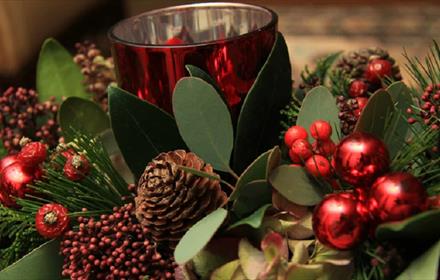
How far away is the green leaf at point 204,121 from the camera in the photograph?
1.47 ft

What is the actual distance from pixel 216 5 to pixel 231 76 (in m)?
0.10

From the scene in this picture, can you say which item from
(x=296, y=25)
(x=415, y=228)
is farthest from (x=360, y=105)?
(x=296, y=25)

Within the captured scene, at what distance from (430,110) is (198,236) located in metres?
0.18

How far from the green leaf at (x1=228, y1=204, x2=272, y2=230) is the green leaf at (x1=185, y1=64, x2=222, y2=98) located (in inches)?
3.7

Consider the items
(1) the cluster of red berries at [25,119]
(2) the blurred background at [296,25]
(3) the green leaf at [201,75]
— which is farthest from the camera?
(2) the blurred background at [296,25]

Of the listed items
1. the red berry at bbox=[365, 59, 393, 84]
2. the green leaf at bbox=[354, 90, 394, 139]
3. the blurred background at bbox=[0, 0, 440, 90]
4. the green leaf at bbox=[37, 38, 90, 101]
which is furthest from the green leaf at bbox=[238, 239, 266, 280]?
the blurred background at bbox=[0, 0, 440, 90]

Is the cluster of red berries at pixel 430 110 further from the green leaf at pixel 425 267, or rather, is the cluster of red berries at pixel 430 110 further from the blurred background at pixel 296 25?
the blurred background at pixel 296 25

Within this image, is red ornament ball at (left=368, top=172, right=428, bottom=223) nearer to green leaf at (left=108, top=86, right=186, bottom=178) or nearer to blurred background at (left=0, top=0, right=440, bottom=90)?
green leaf at (left=108, top=86, right=186, bottom=178)

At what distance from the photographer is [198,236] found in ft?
1.30

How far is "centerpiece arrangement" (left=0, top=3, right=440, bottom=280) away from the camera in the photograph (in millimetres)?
389

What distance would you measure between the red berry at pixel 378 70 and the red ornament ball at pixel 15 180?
29 cm

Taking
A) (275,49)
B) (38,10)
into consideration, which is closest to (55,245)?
(275,49)

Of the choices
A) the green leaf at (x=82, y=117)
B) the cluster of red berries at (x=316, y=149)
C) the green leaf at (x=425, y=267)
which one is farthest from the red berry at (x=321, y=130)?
the green leaf at (x=82, y=117)

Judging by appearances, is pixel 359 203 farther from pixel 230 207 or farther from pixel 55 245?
pixel 55 245
